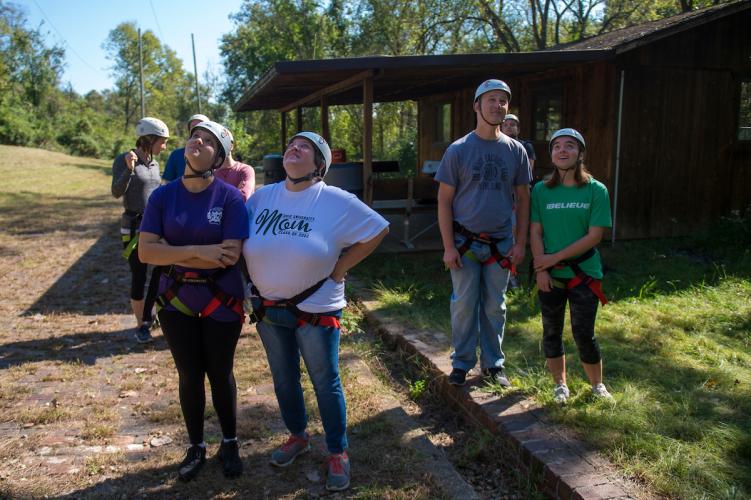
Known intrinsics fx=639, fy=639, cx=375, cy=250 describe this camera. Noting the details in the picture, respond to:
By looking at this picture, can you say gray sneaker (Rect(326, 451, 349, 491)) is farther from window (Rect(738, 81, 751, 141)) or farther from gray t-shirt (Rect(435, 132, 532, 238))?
window (Rect(738, 81, 751, 141))

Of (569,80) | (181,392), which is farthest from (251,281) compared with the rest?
(569,80)

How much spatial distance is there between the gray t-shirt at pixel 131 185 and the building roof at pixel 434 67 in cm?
280

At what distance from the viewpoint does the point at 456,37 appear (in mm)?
32000

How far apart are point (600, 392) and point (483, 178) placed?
1.47 meters

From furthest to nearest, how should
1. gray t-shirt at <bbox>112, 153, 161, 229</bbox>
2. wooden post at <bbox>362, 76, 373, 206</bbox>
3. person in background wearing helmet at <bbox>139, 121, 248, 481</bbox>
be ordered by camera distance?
wooden post at <bbox>362, 76, 373, 206</bbox> < gray t-shirt at <bbox>112, 153, 161, 229</bbox> < person in background wearing helmet at <bbox>139, 121, 248, 481</bbox>

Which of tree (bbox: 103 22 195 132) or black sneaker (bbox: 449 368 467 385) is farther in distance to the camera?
tree (bbox: 103 22 195 132)

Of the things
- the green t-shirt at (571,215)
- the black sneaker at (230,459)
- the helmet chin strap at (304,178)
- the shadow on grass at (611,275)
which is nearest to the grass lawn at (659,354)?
the shadow on grass at (611,275)

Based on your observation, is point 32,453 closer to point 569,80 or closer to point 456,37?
point 569,80

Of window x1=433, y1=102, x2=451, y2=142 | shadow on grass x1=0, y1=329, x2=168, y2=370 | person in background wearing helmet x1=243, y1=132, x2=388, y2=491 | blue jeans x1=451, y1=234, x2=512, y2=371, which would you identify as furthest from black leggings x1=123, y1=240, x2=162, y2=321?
window x1=433, y1=102, x2=451, y2=142

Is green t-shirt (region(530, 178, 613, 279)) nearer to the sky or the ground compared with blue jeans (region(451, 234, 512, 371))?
nearer to the sky

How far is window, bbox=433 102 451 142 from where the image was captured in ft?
50.9

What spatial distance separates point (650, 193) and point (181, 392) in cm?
880

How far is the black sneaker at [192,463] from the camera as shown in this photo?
323 centimetres

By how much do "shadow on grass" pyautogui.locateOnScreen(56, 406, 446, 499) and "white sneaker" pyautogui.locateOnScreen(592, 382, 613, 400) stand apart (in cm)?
116
